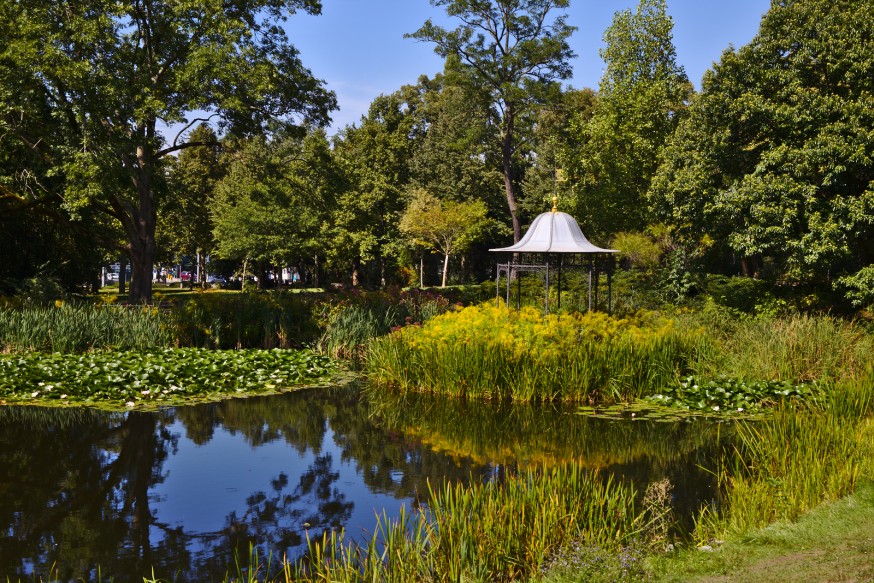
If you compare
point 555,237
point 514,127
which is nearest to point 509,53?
point 514,127

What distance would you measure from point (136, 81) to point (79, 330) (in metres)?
9.12

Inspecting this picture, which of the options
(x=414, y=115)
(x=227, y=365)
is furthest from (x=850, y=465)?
(x=414, y=115)

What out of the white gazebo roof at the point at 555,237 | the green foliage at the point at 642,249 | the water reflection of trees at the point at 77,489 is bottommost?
the water reflection of trees at the point at 77,489

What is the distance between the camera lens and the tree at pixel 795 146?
18828mm

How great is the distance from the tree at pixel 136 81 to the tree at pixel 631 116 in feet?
44.6

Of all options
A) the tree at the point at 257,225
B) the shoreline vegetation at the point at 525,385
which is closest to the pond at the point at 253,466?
the shoreline vegetation at the point at 525,385

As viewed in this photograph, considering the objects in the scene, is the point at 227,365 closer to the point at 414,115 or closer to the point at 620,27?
the point at 620,27

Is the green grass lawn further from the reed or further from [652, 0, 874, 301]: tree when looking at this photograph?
[652, 0, 874, 301]: tree

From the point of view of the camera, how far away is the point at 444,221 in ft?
146

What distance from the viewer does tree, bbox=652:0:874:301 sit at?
61.8ft

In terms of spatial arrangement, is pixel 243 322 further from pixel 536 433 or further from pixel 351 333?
pixel 536 433

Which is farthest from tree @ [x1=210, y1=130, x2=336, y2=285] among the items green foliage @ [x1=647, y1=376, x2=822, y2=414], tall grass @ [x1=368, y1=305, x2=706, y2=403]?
green foliage @ [x1=647, y1=376, x2=822, y2=414]

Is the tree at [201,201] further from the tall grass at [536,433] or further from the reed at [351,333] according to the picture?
the tall grass at [536,433]

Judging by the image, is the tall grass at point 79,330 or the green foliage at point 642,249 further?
the green foliage at point 642,249
